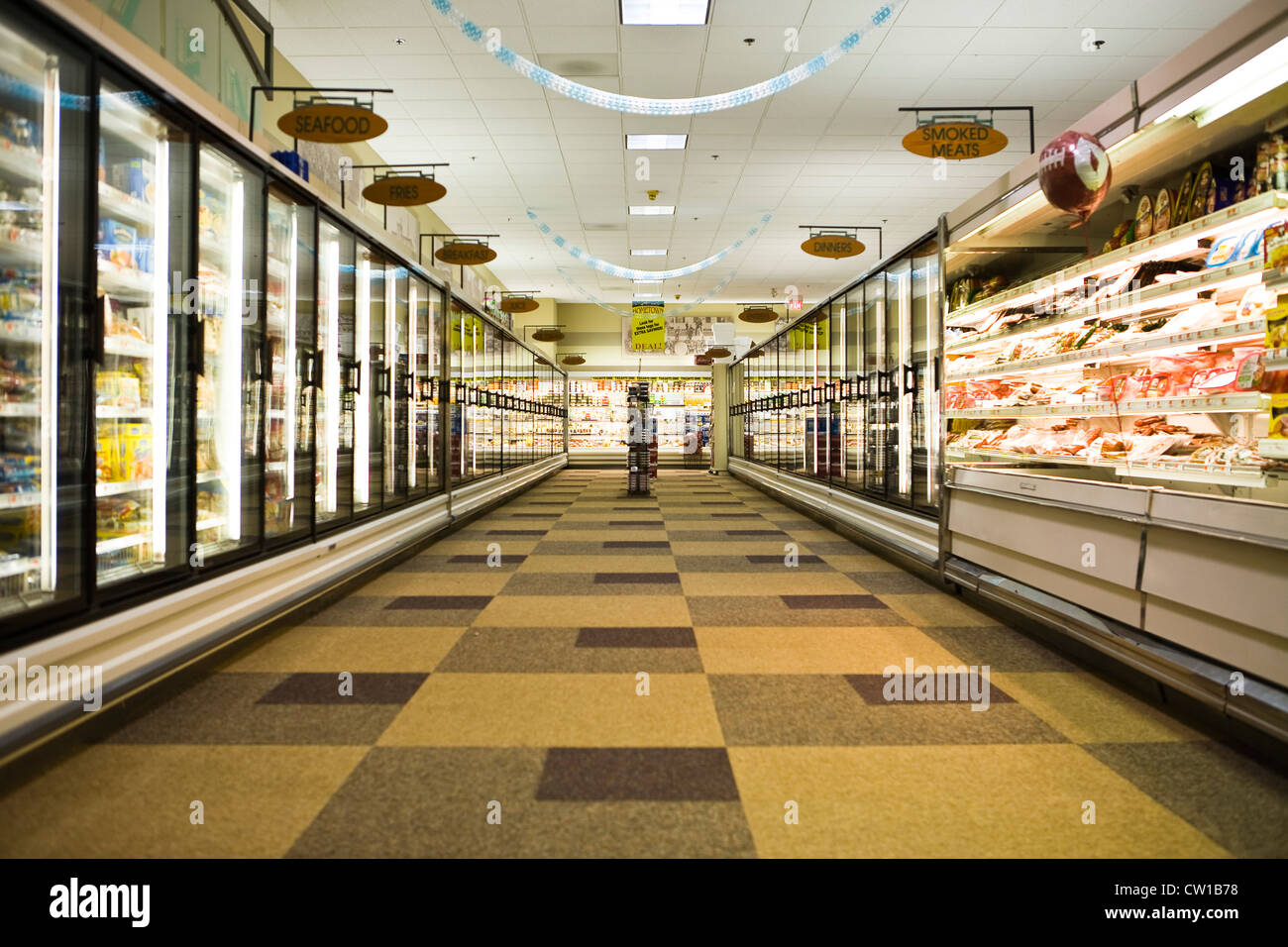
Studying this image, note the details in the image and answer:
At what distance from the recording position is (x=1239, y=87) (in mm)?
2615

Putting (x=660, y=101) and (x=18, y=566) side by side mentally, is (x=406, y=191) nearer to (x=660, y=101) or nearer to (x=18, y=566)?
(x=660, y=101)

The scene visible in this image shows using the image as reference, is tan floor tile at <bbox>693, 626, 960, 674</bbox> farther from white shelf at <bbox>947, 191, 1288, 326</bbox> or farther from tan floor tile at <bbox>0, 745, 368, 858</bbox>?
white shelf at <bbox>947, 191, 1288, 326</bbox>

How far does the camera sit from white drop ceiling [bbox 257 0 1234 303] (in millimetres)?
6094

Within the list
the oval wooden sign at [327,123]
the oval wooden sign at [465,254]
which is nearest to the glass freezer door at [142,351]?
the oval wooden sign at [327,123]

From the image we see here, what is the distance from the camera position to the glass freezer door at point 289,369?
13.8 feet

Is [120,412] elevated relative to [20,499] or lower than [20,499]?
elevated

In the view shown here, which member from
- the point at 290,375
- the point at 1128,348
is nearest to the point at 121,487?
the point at 290,375

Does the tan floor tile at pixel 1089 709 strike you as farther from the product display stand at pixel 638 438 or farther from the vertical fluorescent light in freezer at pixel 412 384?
the product display stand at pixel 638 438

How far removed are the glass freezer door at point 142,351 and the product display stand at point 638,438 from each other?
8509 mm

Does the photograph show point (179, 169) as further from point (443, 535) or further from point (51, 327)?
point (443, 535)

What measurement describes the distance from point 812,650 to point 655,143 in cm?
708

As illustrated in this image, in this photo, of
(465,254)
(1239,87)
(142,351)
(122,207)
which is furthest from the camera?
(465,254)

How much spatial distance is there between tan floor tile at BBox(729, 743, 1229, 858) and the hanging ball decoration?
2177 mm
